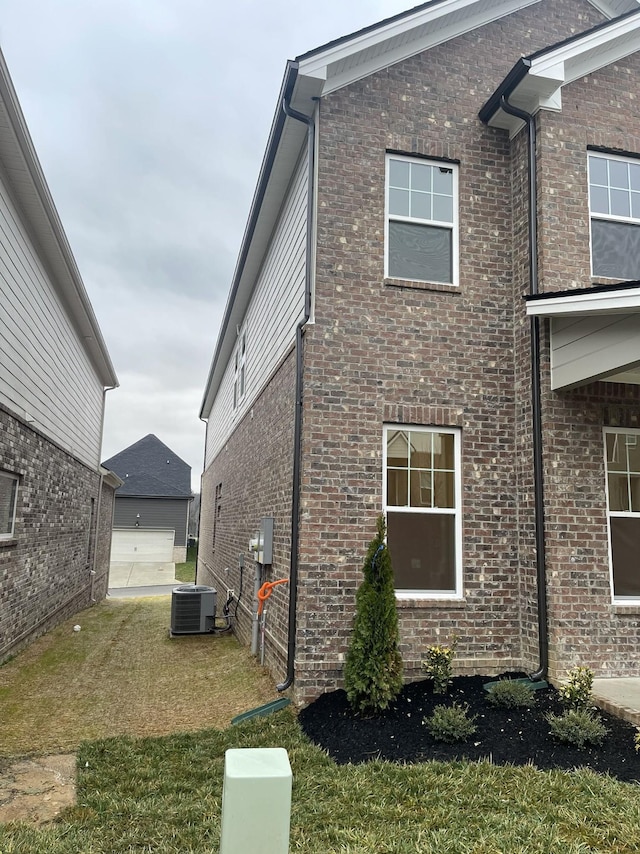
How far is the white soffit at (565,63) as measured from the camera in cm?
704

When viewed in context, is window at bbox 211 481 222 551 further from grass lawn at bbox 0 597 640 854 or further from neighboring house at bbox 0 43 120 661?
grass lawn at bbox 0 597 640 854

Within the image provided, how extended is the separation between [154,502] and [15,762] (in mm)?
34771

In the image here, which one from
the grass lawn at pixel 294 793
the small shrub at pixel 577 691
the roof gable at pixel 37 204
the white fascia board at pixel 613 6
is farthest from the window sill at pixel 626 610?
the roof gable at pixel 37 204

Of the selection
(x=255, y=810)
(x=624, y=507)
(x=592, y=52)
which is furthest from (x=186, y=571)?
(x=255, y=810)

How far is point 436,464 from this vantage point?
6.95m

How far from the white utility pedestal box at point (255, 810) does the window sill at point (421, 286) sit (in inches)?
237

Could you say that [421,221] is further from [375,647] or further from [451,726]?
[451,726]

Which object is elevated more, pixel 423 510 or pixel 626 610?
pixel 423 510

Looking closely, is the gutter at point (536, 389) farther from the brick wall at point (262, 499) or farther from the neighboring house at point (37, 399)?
the neighboring house at point (37, 399)

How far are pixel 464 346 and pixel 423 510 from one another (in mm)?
1932

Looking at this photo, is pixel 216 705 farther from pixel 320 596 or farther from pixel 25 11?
pixel 25 11

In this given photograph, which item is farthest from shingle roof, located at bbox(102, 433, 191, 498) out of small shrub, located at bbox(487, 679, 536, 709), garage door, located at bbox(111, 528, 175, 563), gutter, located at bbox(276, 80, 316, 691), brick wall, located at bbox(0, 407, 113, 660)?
small shrub, located at bbox(487, 679, 536, 709)

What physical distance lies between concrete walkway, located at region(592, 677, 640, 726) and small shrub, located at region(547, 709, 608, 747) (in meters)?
0.37

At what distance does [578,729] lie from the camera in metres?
4.73
